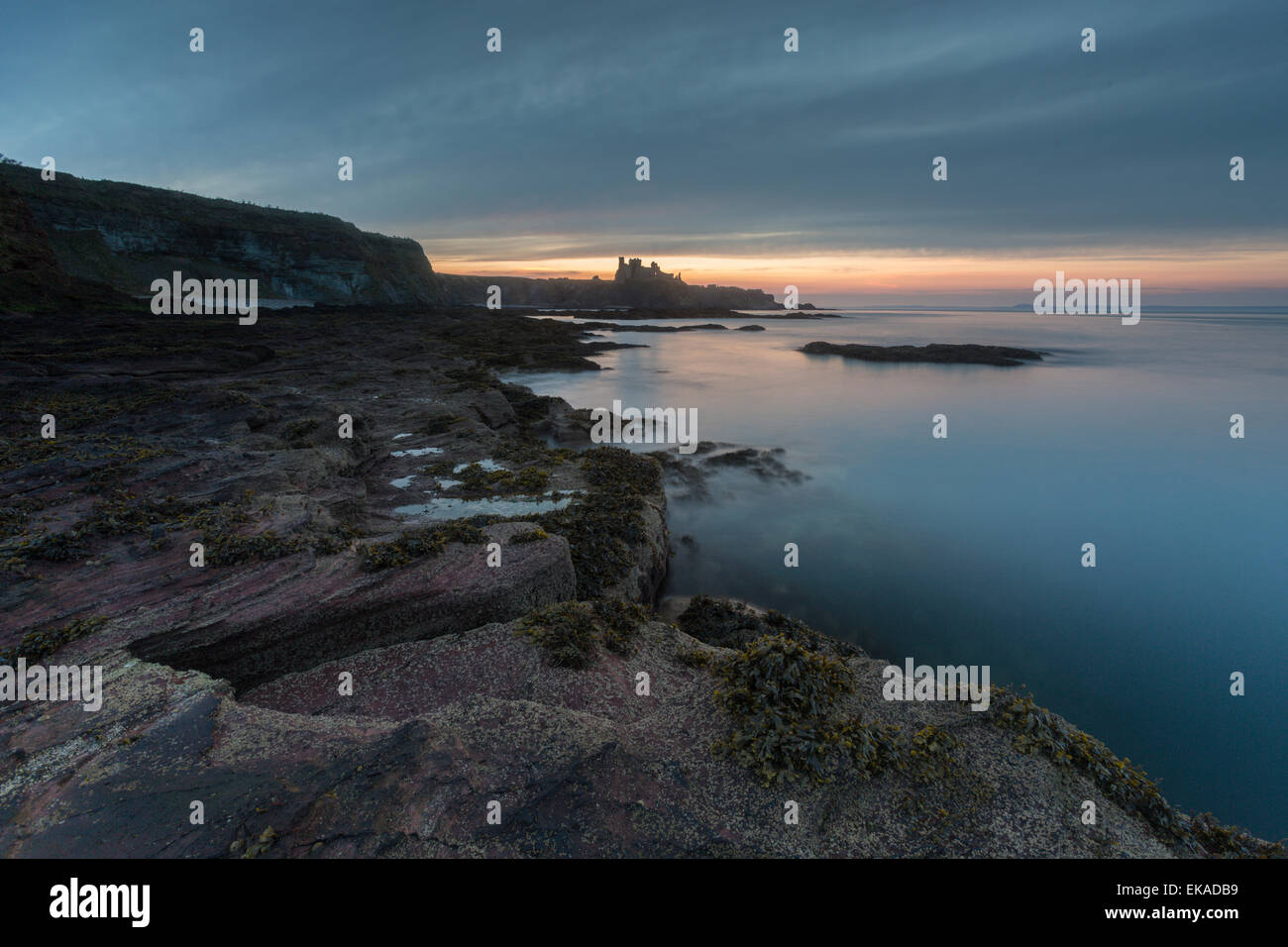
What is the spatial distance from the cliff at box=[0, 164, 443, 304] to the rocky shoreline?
62202 mm

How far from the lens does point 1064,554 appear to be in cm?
1228

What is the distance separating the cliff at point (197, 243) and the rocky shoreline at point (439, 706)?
62202mm

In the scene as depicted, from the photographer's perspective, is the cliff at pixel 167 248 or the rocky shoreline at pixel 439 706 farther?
the cliff at pixel 167 248

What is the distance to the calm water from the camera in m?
7.97
